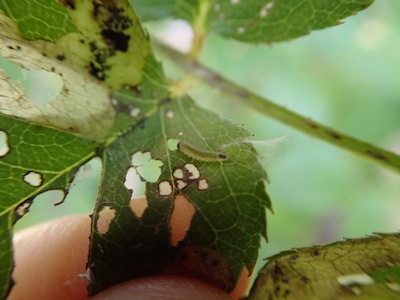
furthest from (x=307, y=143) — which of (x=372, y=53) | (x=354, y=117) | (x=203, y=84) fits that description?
(x=203, y=84)

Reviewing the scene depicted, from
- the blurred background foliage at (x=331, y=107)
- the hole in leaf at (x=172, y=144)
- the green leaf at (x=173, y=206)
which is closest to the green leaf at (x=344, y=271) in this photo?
the green leaf at (x=173, y=206)

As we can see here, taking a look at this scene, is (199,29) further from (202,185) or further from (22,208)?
(22,208)

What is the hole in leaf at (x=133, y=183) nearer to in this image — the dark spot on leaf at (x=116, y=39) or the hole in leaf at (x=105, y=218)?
the hole in leaf at (x=105, y=218)

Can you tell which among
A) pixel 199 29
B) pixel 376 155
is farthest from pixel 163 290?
pixel 199 29

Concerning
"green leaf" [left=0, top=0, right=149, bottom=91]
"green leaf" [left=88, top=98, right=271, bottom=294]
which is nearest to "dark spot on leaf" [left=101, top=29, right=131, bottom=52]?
"green leaf" [left=0, top=0, right=149, bottom=91]

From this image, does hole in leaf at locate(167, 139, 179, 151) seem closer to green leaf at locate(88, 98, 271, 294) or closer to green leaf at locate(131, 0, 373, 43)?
green leaf at locate(88, 98, 271, 294)

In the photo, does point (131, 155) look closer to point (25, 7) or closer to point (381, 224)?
point (25, 7)

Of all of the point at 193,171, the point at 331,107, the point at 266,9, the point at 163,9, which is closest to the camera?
the point at 193,171
